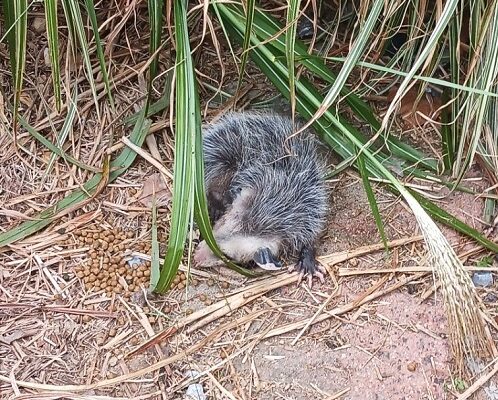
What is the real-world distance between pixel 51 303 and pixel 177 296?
40cm

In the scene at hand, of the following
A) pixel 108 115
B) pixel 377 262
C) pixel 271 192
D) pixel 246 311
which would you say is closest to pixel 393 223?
pixel 377 262

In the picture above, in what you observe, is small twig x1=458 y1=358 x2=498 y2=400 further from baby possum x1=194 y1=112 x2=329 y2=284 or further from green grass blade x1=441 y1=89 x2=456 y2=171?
green grass blade x1=441 y1=89 x2=456 y2=171

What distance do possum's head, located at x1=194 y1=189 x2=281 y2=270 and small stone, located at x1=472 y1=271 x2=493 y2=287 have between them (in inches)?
25.4

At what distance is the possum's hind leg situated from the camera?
2485 millimetres

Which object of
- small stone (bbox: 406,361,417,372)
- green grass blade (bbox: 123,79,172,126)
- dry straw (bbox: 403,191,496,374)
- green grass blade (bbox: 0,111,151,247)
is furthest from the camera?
green grass blade (bbox: 123,79,172,126)

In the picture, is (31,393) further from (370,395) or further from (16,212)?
(370,395)

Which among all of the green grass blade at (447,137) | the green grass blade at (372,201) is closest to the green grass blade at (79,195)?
the green grass blade at (372,201)

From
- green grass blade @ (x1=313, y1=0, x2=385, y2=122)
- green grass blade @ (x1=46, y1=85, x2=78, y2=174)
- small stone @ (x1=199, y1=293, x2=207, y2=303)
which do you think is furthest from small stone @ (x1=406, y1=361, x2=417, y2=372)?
green grass blade @ (x1=46, y1=85, x2=78, y2=174)

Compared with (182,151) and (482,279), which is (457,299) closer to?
(482,279)

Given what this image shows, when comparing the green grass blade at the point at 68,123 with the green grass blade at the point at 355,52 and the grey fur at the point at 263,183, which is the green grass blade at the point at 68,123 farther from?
the green grass blade at the point at 355,52

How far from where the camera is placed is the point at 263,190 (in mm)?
2670

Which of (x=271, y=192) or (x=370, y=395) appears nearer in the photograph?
(x=370, y=395)

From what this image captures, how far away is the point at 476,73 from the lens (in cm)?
240

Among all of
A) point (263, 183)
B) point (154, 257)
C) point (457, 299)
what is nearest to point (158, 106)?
point (263, 183)
